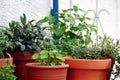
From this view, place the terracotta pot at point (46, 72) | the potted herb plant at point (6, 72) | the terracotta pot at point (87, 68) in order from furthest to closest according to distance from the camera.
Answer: the terracotta pot at point (87, 68) → the terracotta pot at point (46, 72) → the potted herb plant at point (6, 72)

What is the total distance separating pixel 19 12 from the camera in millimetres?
3666

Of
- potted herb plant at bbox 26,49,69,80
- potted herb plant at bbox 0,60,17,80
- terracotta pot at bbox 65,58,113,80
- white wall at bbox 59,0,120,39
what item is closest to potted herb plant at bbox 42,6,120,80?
terracotta pot at bbox 65,58,113,80

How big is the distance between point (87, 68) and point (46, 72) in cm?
49

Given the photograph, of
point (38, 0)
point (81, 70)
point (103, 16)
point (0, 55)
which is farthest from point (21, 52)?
point (103, 16)

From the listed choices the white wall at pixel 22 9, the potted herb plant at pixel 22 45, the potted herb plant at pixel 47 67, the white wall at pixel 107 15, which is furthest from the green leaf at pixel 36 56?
the white wall at pixel 107 15

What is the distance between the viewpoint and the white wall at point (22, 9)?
11.4ft

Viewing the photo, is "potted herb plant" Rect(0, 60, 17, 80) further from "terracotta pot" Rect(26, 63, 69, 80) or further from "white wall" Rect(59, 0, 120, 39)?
"white wall" Rect(59, 0, 120, 39)

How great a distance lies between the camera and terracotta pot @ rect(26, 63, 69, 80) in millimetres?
2711

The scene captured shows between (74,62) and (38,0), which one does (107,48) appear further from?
(38,0)

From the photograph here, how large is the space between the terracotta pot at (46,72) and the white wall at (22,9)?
0.86 m

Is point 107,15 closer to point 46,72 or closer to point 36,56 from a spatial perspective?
point 36,56

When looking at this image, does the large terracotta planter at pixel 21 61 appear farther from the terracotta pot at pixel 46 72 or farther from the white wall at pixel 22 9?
the white wall at pixel 22 9

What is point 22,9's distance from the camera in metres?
3.71

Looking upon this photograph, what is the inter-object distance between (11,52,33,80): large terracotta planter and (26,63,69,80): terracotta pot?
0.27 meters
